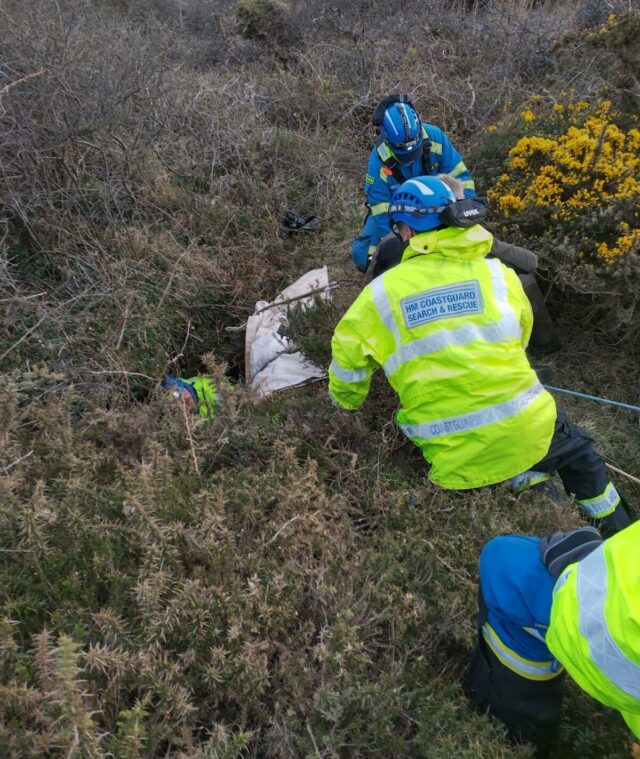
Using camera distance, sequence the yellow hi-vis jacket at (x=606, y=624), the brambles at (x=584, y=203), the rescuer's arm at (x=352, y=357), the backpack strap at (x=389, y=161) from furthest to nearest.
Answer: the backpack strap at (x=389, y=161) → the brambles at (x=584, y=203) → the rescuer's arm at (x=352, y=357) → the yellow hi-vis jacket at (x=606, y=624)

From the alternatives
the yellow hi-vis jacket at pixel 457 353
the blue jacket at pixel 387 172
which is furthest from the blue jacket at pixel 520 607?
the blue jacket at pixel 387 172

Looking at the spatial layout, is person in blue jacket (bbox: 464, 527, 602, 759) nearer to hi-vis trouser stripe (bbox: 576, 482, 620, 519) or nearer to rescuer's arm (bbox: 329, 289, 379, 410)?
rescuer's arm (bbox: 329, 289, 379, 410)

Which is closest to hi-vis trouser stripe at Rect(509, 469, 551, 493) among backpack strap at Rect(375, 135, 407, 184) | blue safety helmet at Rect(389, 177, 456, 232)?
blue safety helmet at Rect(389, 177, 456, 232)

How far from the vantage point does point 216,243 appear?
5.08 meters

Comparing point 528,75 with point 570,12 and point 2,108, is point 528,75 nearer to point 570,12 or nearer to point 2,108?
point 570,12

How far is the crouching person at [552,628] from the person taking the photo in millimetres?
1321

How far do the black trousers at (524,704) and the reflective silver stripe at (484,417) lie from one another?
778 millimetres

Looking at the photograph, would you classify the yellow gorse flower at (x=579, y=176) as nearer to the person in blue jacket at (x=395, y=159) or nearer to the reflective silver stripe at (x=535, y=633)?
the person in blue jacket at (x=395, y=159)

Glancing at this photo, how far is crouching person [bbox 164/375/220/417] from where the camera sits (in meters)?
3.04

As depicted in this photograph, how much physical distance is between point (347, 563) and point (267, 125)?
5.44 metres

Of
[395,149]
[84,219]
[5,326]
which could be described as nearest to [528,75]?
[395,149]

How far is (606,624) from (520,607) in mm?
514

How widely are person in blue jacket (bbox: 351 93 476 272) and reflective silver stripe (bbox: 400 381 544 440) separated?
189 centimetres

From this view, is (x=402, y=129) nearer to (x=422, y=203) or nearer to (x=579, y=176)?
(x=579, y=176)
